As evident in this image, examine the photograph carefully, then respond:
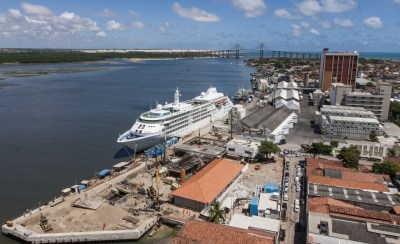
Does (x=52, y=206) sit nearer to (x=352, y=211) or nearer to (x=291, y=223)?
(x=291, y=223)

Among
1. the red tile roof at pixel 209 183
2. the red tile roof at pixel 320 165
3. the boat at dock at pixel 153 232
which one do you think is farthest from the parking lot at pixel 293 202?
the boat at dock at pixel 153 232

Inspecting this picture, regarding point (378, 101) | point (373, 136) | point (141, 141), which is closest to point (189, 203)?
point (141, 141)

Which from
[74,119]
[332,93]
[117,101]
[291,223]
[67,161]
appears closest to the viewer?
[291,223]

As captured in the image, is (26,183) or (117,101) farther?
(117,101)

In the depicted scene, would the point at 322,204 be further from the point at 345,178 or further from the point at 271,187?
the point at 345,178

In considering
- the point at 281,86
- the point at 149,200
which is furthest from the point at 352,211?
the point at 281,86

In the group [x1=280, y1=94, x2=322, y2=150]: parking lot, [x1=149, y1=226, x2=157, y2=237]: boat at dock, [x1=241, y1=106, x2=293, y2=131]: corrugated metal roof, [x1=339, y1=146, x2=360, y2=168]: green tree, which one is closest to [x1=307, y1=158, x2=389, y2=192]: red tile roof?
[x1=339, y1=146, x2=360, y2=168]: green tree
